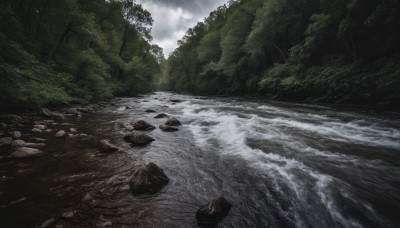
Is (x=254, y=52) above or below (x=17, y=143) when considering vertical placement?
above

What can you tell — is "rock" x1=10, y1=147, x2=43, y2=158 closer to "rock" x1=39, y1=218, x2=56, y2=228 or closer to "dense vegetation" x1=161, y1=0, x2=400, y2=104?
"rock" x1=39, y1=218, x2=56, y2=228

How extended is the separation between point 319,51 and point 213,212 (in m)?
17.7

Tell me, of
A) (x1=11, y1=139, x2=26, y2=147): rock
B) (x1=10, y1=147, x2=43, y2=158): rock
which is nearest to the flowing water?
(x1=10, y1=147, x2=43, y2=158): rock

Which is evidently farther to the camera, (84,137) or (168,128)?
(168,128)

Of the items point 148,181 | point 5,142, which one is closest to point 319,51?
point 148,181

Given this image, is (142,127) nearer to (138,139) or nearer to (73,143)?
(138,139)

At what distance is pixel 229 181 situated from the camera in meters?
3.86

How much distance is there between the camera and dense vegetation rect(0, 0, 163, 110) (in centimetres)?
739

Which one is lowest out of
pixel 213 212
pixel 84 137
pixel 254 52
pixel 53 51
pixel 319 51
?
pixel 84 137

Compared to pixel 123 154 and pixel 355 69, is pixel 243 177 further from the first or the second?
pixel 355 69

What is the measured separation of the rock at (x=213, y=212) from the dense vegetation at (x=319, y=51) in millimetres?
10404

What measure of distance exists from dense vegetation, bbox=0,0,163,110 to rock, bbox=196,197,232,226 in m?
7.28

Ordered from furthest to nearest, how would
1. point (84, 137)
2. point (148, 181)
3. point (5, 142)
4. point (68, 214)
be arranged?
1. point (84, 137)
2. point (5, 142)
3. point (148, 181)
4. point (68, 214)

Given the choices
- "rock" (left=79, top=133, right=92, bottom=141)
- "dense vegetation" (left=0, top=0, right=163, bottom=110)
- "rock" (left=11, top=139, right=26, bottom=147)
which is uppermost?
"dense vegetation" (left=0, top=0, right=163, bottom=110)
